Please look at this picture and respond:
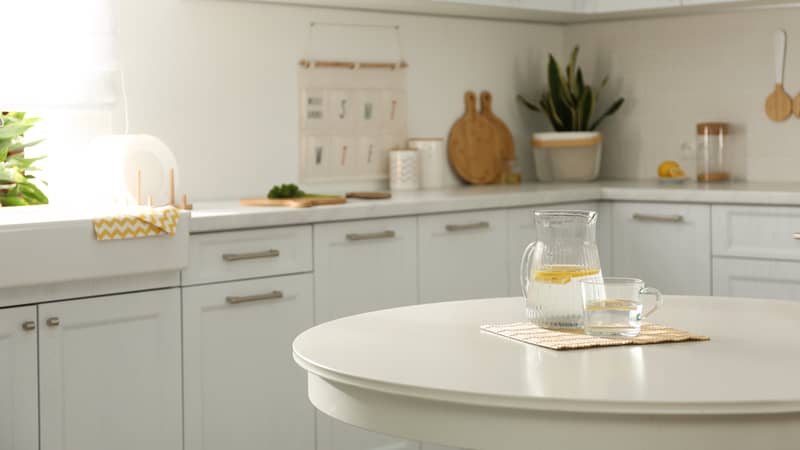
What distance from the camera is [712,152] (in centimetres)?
450

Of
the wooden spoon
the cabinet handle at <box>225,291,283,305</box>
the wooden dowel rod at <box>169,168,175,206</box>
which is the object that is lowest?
the cabinet handle at <box>225,291,283,305</box>

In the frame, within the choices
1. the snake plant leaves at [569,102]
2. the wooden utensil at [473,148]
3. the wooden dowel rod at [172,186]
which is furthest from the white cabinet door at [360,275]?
the snake plant leaves at [569,102]

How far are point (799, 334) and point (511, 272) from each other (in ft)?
7.54

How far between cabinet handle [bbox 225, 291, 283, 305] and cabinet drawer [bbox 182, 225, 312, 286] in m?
0.06

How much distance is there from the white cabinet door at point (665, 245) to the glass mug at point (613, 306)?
7.73 feet

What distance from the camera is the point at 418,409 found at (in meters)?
1.37

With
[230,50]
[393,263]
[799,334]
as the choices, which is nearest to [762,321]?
[799,334]

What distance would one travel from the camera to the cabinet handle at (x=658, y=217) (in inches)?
155

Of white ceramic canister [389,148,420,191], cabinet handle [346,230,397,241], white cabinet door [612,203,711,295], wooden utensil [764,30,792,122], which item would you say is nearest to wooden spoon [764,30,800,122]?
wooden utensil [764,30,792,122]

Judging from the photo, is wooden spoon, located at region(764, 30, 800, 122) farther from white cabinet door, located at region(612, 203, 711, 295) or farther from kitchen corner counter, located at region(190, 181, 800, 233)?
white cabinet door, located at region(612, 203, 711, 295)

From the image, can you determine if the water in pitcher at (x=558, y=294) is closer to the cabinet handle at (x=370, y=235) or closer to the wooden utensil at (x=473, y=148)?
the cabinet handle at (x=370, y=235)

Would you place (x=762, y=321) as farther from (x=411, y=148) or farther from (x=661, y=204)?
(x=411, y=148)

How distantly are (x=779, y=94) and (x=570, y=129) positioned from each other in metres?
0.87

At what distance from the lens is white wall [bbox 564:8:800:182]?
4.40 m
